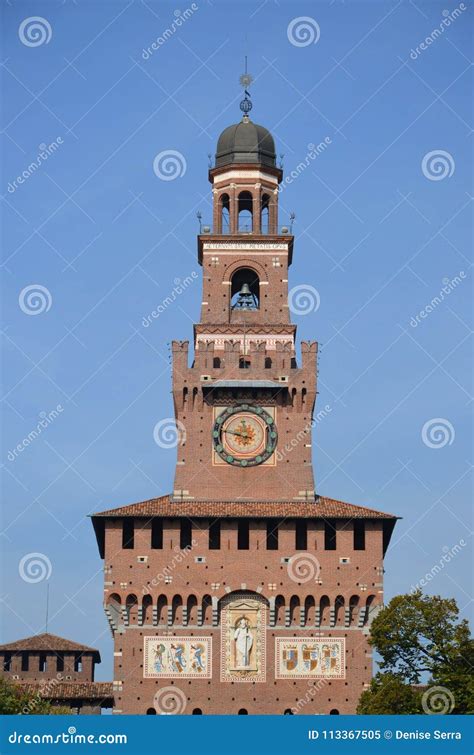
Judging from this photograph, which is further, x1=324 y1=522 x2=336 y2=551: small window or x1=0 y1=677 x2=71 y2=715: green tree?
x1=324 y1=522 x2=336 y2=551: small window

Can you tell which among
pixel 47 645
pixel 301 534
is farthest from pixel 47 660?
pixel 301 534

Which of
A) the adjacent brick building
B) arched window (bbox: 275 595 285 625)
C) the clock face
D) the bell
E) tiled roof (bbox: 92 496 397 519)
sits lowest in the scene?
arched window (bbox: 275 595 285 625)

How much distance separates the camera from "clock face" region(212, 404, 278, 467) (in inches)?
3531

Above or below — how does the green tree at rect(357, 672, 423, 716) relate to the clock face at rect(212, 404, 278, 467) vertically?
below

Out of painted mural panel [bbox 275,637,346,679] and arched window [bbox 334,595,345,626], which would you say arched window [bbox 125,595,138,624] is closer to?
painted mural panel [bbox 275,637,346,679]

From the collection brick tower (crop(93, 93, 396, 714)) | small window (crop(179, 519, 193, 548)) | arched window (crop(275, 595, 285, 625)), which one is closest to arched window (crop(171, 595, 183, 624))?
→ brick tower (crop(93, 93, 396, 714))

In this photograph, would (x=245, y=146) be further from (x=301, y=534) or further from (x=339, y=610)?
(x=339, y=610)

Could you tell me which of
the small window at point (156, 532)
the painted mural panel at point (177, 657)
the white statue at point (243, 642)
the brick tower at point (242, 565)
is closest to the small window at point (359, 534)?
the brick tower at point (242, 565)

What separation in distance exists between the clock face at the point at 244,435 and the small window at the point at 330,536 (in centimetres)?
488

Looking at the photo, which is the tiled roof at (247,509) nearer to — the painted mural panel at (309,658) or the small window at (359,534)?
the small window at (359,534)

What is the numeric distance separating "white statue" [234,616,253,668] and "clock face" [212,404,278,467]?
7868 millimetres

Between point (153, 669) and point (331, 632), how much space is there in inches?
311
